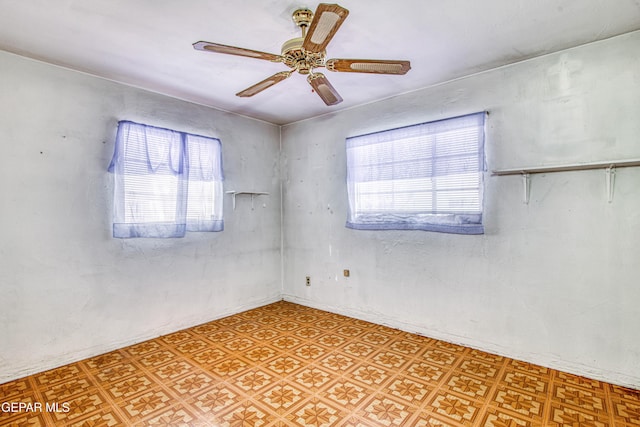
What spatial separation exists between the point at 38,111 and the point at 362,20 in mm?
2717

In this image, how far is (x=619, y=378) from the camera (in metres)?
2.40

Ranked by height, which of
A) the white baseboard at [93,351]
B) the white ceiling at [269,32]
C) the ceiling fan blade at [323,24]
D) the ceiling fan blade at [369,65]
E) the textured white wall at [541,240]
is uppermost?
the white ceiling at [269,32]

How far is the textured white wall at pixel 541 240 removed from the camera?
2.40 metres

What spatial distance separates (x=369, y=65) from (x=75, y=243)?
2.87 m

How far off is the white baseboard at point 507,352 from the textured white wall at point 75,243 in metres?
1.86

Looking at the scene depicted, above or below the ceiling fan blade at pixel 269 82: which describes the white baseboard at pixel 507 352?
below

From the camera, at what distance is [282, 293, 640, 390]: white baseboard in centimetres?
241

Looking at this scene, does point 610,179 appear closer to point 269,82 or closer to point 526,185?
point 526,185

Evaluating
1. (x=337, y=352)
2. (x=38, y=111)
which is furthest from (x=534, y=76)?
(x=38, y=111)

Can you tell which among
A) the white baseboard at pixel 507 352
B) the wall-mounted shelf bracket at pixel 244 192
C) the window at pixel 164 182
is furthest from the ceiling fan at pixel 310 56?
the white baseboard at pixel 507 352

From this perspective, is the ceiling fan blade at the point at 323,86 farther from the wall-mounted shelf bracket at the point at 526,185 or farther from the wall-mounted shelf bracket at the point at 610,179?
the wall-mounted shelf bracket at the point at 610,179

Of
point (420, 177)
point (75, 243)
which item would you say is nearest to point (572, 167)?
point (420, 177)

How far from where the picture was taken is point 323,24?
5.01 ft

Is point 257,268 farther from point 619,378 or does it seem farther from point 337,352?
point 619,378
